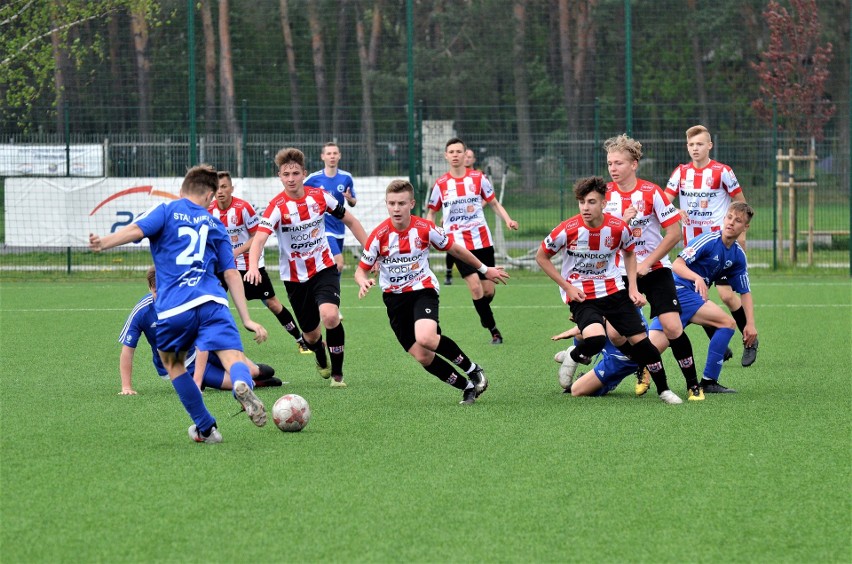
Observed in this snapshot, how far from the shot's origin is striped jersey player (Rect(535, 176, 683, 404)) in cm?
773

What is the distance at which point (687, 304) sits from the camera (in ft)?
27.8

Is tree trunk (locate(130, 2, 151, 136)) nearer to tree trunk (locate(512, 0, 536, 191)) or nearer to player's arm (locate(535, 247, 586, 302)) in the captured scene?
tree trunk (locate(512, 0, 536, 191))

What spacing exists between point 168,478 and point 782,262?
50.0 feet

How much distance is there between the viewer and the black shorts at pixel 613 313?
7781 mm

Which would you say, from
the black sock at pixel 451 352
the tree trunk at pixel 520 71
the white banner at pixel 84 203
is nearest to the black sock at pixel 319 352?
the black sock at pixel 451 352

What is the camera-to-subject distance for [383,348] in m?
11.0

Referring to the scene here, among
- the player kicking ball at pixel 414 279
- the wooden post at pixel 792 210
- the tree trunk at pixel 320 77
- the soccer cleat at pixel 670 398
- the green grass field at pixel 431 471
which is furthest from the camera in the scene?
the tree trunk at pixel 320 77

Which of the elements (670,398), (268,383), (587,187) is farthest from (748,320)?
(268,383)

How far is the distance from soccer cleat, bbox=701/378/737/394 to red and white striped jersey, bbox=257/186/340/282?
9.94ft

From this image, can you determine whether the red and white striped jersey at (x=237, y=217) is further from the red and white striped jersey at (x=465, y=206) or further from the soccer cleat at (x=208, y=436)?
the soccer cleat at (x=208, y=436)

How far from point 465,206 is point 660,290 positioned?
4.42 metres

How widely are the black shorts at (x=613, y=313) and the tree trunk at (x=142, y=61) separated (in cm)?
1268

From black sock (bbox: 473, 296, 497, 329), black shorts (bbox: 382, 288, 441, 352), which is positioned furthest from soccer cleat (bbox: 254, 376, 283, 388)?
black sock (bbox: 473, 296, 497, 329)

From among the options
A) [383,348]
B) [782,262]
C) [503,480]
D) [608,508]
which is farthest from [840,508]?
[782,262]
